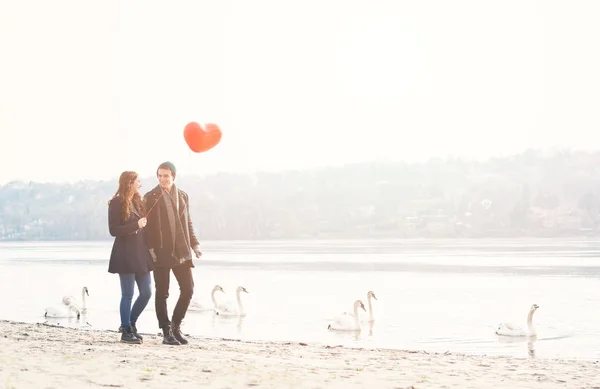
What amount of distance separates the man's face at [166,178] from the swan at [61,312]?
12.6 meters

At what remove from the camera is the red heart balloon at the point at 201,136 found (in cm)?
1106

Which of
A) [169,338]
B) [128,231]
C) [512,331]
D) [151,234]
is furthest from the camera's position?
[512,331]

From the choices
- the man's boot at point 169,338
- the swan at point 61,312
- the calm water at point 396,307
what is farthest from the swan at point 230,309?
the man's boot at point 169,338

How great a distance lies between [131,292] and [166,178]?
1532 mm

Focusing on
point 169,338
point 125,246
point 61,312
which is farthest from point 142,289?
point 61,312

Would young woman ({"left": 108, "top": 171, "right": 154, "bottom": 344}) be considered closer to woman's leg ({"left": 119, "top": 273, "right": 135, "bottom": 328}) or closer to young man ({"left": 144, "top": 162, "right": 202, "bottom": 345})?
woman's leg ({"left": 119, "top": 273, "right": 135, "bottom": 328})

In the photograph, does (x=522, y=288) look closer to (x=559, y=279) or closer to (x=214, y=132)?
(x=559, y=279)

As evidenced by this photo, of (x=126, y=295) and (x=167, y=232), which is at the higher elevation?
(x=167, y=232)

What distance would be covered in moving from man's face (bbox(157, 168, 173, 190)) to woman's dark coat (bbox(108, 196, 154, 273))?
485 millimetres

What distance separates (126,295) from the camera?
10578 millimetres

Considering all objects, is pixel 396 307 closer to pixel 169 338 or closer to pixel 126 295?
pixel 169 338

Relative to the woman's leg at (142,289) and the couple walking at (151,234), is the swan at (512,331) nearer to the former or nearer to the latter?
the couple walking at (151,234)

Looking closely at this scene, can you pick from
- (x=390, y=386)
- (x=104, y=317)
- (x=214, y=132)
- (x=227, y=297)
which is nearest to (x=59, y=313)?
(x=104, y=317)

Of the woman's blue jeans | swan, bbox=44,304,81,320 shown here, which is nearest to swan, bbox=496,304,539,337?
the woman's blue jeans
